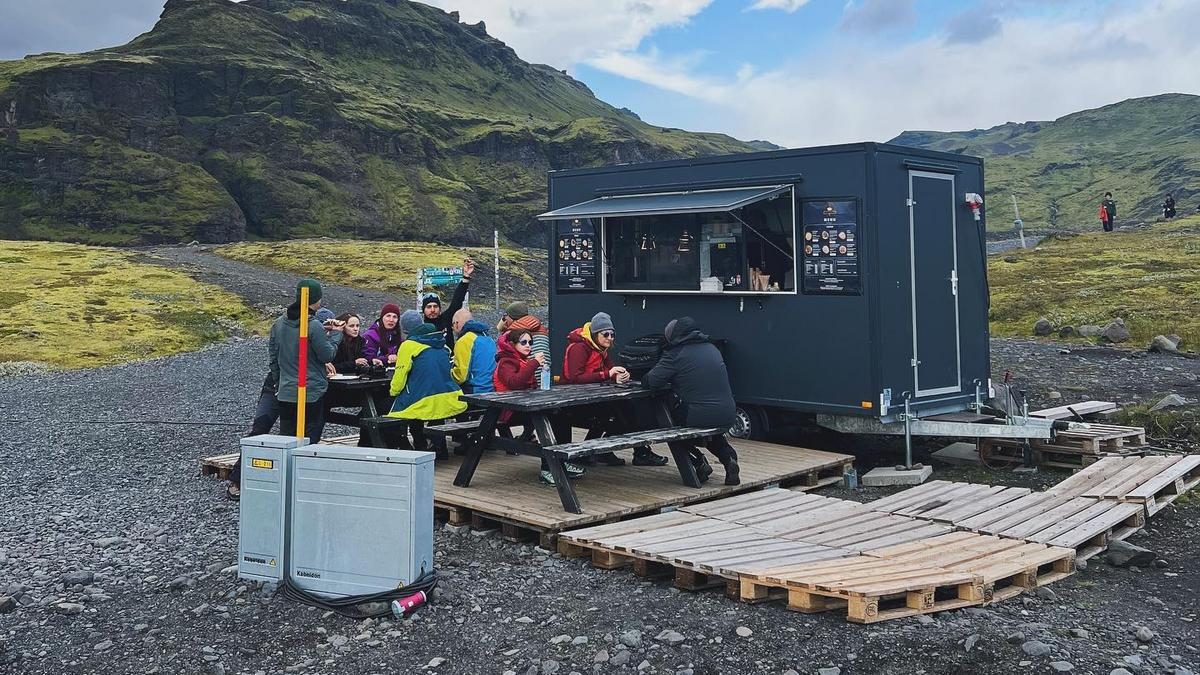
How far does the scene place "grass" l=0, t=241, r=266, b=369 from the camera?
29.1 meters

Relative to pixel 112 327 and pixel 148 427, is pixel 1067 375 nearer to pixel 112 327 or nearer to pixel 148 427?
pixel 148 427

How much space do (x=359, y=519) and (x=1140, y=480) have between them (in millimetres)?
7287

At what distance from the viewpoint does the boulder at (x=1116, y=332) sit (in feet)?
75.4

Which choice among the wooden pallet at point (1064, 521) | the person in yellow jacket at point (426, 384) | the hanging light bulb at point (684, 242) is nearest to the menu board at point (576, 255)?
the hanging light bulb at point (684, 242)

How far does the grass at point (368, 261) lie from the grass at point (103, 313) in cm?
889

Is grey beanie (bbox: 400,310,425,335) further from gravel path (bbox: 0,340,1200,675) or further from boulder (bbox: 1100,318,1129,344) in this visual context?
boulder (bbox: 1100,318,1129,344)

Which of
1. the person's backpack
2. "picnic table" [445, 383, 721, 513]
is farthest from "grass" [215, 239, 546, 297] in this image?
"picnic table" [445, 383, 721, 513]

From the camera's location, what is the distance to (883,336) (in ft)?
35.2

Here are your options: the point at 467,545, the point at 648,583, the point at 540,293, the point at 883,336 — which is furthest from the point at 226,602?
the point at 540,293

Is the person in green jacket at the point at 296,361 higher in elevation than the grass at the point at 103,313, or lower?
lower

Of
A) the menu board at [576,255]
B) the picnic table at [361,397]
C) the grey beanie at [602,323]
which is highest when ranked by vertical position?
the menu board at [576,255]

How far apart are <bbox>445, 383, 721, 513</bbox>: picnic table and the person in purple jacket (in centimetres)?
198

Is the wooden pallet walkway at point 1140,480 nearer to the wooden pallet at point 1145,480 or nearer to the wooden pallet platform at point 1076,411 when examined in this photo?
the wooden pallet at point 1145,480

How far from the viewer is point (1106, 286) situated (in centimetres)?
3222
